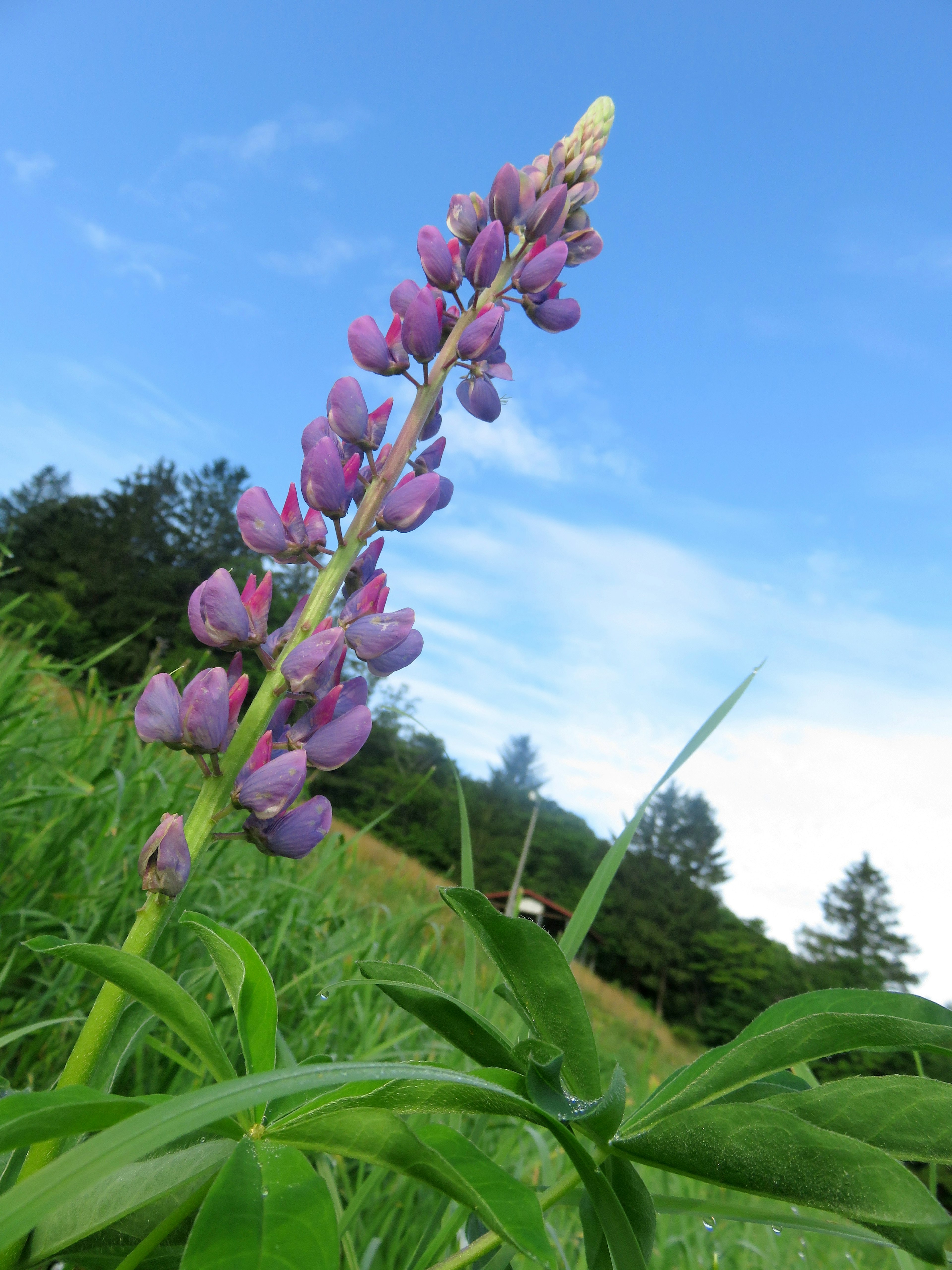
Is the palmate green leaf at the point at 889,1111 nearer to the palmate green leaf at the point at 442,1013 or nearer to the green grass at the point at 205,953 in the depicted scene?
the palmate green leaf at the point at 442,1013

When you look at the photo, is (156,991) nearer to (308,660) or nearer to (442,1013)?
(442,1013)

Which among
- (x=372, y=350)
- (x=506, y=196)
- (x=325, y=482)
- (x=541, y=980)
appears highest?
(x=506, y=196)

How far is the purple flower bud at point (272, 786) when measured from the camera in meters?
0.85

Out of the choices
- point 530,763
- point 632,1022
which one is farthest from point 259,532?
point 530,763

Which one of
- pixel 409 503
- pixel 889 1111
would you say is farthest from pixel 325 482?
pixel 889 1111

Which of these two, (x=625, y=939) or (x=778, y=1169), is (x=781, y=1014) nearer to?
(x=778, y=1169)

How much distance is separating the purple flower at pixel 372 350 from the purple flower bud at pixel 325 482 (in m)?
0.24

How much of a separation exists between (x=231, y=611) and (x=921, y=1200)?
0.85 meters

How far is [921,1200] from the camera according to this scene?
1.55 feet

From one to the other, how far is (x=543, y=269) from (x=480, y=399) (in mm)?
239

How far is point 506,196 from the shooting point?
132 centimetres

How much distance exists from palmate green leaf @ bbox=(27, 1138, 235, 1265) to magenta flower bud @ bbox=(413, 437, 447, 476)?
88cm

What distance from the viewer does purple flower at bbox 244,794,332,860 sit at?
879 millimetres

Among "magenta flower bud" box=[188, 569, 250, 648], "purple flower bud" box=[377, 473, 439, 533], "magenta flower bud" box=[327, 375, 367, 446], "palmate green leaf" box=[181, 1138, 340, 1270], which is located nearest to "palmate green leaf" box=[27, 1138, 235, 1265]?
"palmate green leaf" box=[181, 1138, 340, 1270]
